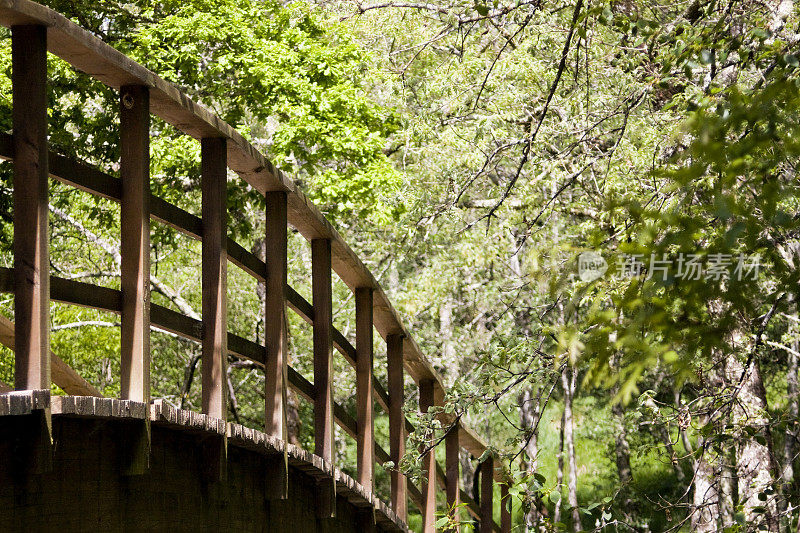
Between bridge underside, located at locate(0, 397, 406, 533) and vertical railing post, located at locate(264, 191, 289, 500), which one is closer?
bridge underside, located at locate(0, 397, 406, 533)

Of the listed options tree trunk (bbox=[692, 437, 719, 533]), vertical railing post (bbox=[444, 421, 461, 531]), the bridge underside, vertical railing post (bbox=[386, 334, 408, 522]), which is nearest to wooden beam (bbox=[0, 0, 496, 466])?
vertical railing post (bbox=[386, 334, 408, 522])

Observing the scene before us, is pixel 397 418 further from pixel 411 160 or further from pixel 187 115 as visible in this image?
pixel 411 160

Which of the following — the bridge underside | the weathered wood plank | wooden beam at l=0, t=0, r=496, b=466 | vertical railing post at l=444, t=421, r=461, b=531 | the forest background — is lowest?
the bridge underside

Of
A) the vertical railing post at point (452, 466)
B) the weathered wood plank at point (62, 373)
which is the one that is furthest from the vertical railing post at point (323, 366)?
the vertical railing post at point (452, 466)

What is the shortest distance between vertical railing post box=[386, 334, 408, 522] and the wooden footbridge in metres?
0.69

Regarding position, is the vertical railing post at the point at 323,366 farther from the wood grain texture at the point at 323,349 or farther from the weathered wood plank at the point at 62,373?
the weathered wood plank at the point at 62,373

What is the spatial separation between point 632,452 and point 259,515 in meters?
20.1

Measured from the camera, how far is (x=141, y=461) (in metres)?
3.34

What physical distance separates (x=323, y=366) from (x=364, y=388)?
75 cm

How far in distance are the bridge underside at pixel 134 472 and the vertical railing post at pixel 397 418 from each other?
1758 mm

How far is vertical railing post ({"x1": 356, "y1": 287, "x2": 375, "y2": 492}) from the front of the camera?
5910 millimetres

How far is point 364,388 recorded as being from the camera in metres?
5.97

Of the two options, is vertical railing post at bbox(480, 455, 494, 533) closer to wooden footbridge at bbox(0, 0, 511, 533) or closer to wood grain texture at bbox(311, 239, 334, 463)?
wooden footbridge at bbox(0, 0, 511, 533)

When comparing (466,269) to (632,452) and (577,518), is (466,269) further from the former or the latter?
(632,452)
